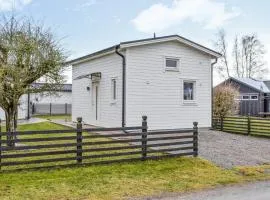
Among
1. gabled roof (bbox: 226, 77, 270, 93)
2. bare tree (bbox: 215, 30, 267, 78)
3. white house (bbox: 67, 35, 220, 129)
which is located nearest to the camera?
white house (bbox: 67, 35, 220, 129)

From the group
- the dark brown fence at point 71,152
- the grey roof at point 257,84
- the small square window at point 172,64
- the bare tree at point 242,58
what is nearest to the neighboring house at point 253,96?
the grey roof at point 257,84

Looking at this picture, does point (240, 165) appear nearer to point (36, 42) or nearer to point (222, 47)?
point (36, 42)

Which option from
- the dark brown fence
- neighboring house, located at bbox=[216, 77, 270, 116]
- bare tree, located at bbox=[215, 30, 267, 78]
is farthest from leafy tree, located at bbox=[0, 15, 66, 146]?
bare tree, located at bbox=[215, 30, 267, 78]

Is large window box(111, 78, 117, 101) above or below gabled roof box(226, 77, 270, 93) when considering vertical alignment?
below

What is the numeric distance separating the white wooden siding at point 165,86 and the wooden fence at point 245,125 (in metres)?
1.47

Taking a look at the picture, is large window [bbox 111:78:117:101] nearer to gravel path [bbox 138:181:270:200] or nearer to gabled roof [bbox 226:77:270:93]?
gravel path [bbox 138:181:270:200]

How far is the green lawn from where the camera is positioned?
22.1ft

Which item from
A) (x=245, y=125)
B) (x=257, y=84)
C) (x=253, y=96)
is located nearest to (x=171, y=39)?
(x=245, y=125)

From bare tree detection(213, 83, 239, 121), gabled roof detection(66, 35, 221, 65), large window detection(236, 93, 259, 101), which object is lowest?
bare tree detection(213, 83, 239, 121)

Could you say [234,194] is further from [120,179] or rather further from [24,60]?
[24,60]

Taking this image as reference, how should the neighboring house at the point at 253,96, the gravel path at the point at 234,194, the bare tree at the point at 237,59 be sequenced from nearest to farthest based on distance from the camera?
the gravel path at the point at 234,194
the neighboring house at the point at 253,96
the bare tree at the point at 237,59

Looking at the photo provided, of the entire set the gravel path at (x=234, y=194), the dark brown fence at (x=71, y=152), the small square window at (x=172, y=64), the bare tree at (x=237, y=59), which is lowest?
the gravel path at (x=234, y=194)

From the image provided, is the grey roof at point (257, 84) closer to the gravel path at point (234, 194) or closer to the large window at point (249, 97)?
the large window at point (249, 97)

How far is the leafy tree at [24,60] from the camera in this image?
405 inches
